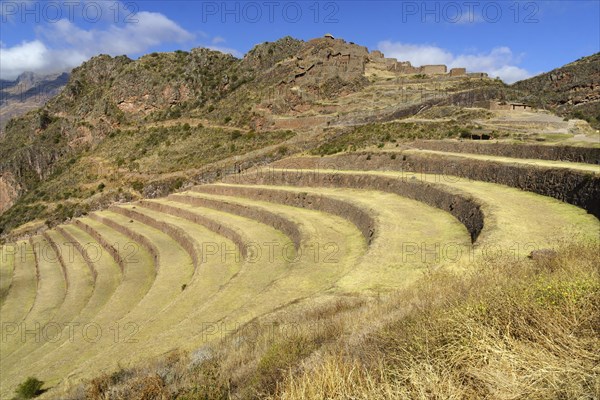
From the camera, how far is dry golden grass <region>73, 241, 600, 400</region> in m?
3.69

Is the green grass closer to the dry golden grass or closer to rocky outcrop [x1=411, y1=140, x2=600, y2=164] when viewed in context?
the dry golden grass

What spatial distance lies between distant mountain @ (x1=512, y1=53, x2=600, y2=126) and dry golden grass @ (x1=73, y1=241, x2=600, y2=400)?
1932 inches

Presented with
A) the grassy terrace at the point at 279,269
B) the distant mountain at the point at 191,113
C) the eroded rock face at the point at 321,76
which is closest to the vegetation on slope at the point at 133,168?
the distant mountain at the point at 191,113

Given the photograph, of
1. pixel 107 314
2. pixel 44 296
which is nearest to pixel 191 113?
pixel 44 296

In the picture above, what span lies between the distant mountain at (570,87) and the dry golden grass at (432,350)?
1932 inches

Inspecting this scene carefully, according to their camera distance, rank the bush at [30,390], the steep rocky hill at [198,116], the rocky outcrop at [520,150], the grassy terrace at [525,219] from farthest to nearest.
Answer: the steep rocky hill at [198,116] < the rocky outcrop at [520,150] < the grassy terrace at [525,219] < the bush at [30,390]

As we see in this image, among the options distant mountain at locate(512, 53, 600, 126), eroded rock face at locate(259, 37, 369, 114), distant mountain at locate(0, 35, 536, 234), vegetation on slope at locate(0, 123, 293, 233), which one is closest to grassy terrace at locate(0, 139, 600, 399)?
vegetation on slope at locate(0, 123, 293, 233)

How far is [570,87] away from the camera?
5775cm

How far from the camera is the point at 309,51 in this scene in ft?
164

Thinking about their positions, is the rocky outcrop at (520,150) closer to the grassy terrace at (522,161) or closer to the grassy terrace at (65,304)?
the grassy terrace at (522,161)

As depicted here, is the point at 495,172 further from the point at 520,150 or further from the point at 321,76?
the point at 321,76

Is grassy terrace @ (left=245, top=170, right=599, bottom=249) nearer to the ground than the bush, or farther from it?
farther from it

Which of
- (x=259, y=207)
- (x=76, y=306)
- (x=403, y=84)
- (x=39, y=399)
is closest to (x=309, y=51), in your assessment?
(x=403, y=84)

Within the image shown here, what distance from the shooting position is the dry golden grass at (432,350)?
3.69 metres
